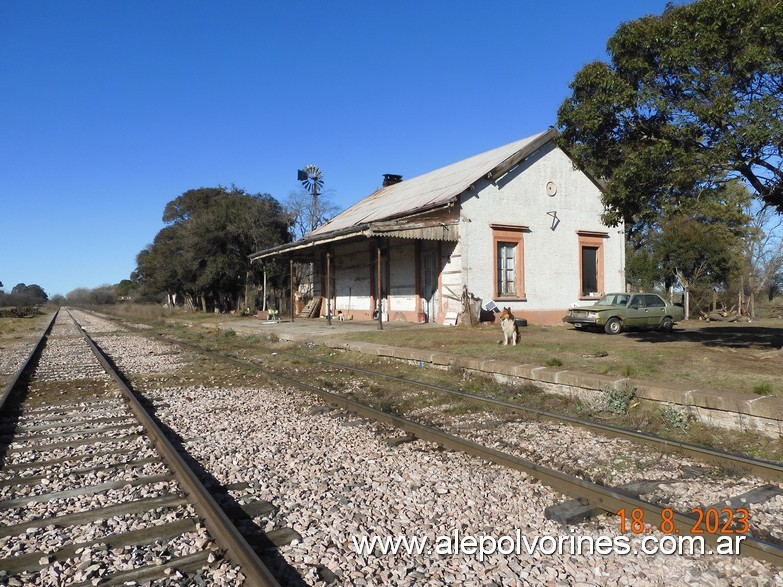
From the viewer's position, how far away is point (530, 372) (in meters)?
8.93

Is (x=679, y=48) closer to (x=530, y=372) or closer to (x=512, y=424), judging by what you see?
(x=530, y=372)

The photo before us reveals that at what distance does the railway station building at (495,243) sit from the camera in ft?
61.9

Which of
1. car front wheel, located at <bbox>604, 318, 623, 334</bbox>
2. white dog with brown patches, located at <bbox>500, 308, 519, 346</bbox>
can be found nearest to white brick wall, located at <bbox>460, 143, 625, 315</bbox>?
car front wheel, located at <bbox>604, 318, 623, 334</bbox>

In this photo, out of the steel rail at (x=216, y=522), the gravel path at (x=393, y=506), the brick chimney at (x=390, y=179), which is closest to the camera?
the steel rail at (x=216, y=522)

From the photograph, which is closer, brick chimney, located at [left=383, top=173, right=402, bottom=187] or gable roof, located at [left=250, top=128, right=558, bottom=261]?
gable roof, located at [left=250, top=128, right=558, bottom=261]

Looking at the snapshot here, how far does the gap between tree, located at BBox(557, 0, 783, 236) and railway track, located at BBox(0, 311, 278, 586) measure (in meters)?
9.03

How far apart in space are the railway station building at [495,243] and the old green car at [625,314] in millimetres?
2335

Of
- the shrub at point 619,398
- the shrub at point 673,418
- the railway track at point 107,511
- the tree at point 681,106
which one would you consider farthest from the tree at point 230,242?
the shrub at point 673,418

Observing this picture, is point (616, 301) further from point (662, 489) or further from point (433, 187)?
point (662, 489)

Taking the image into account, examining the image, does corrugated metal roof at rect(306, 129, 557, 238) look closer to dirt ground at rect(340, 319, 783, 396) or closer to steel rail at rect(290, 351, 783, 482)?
dirt ground at rect(340, 319, 783, 396)

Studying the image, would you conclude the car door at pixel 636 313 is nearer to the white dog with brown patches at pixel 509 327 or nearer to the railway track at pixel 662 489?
the white dog with brown patches at pixel 509 327

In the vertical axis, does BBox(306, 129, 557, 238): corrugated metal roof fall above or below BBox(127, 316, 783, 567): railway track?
above

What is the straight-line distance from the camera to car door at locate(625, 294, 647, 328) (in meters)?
17.9

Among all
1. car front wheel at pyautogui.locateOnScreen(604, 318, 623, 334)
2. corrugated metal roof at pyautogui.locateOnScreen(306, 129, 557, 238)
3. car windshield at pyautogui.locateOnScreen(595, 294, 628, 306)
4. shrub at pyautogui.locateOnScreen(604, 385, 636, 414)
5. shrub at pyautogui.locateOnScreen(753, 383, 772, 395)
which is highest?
corrugated metal roof at pyautogui.locateOnScreen(306, 129, 557, 238)
